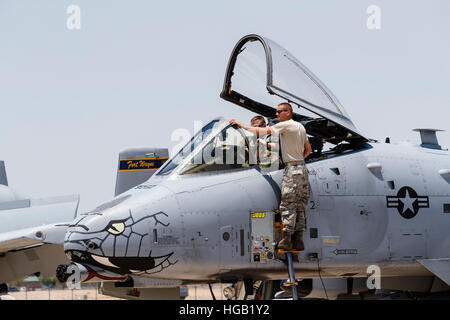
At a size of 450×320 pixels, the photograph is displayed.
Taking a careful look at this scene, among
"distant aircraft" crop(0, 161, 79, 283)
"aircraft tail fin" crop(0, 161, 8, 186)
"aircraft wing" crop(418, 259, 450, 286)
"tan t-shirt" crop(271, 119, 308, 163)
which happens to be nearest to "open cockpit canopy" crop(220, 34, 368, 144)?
"tan t-shirt" crop(271, 119, 308, 163)

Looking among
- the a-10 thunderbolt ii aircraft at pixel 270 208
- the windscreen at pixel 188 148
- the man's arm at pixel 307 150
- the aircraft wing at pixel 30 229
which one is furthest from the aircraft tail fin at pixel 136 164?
the man's arm at pixel 307 150

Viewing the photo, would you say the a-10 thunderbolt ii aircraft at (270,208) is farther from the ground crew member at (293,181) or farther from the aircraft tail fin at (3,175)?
the aircraft tail fin at (3,175)

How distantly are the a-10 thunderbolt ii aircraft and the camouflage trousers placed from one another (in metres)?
0.19

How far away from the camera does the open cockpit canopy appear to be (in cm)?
898

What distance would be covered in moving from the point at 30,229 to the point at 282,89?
12.9 m

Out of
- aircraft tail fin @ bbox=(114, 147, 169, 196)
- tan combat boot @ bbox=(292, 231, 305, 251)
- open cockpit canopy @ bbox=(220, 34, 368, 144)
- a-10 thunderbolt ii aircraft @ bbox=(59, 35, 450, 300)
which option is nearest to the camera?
a-10 thunderbolt ii aircraft @ bbox=(59, 35, 450, 300)

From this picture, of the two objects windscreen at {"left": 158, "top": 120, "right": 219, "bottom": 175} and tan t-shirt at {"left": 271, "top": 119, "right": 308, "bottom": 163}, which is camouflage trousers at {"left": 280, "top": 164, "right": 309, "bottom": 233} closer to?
tan t-shirt at {"left": 271, "top": 119, "right": 308, "bottom": 163}

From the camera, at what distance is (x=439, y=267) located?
30.8ft

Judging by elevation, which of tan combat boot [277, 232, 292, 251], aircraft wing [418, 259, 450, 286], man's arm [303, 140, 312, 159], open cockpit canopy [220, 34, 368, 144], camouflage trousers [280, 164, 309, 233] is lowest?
aircraft wing [418, 259, 450, 286]

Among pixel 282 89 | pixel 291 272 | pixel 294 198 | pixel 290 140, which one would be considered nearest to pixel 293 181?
pixel 294 198
